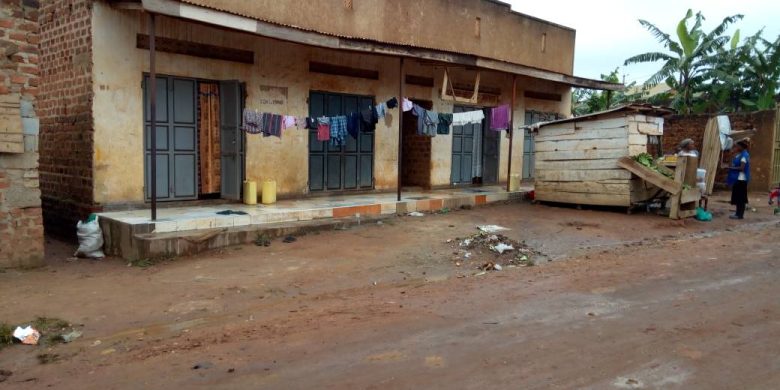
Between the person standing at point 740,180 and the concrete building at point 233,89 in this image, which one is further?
the person standing at point 740,180

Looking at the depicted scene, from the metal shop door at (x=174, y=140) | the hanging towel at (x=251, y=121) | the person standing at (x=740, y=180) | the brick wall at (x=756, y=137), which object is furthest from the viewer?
the brick wall at (x=756, y=137)

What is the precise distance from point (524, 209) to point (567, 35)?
7.83m

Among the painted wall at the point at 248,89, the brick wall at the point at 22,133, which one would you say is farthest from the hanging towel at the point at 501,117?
the brick wall at the point at 22,133

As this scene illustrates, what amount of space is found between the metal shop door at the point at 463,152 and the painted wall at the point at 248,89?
345 millimetres

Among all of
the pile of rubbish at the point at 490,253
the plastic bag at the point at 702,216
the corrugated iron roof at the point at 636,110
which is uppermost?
the corrugated iron roof at the point at 636,110

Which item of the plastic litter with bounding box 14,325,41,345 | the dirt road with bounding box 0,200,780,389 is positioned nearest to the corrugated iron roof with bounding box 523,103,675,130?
the dirt road with bounding box 0,200,780,389

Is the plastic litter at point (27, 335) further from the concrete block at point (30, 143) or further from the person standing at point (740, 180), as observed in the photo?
the person standing at point (740, 180)

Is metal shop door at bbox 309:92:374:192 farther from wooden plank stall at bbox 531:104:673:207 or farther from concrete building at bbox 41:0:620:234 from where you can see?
wooden plank stall at bbox 531:104:673:207

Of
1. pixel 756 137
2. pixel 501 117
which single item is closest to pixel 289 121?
pixel 501 117

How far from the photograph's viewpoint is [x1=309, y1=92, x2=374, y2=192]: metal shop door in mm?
11336

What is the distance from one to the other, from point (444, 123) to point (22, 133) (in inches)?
302

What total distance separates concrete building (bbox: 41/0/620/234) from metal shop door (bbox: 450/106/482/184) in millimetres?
51

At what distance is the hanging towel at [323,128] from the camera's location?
10.2m

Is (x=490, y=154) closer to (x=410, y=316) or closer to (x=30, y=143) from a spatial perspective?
(x=410, y=316)
